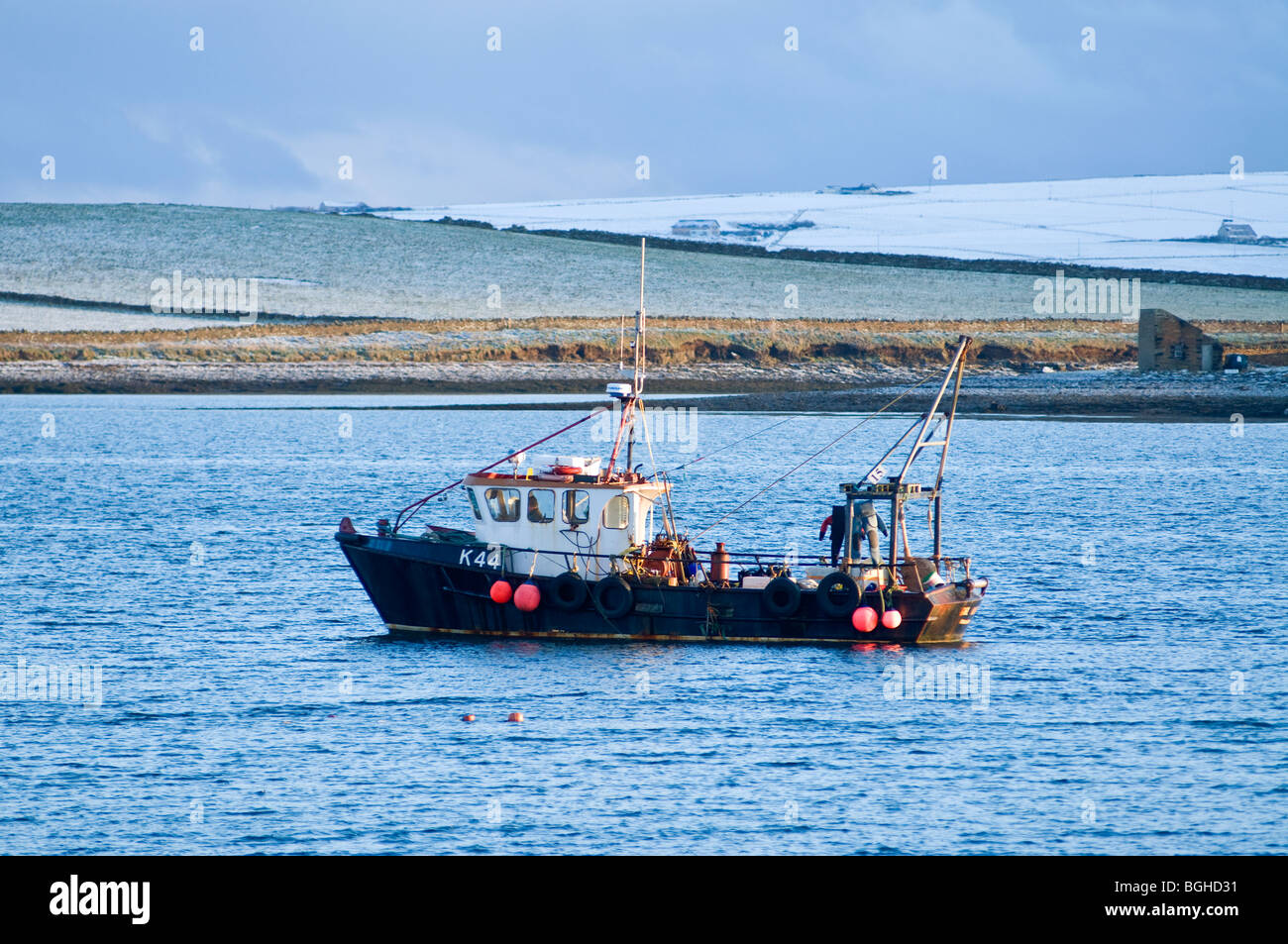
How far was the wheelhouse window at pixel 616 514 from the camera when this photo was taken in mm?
31219

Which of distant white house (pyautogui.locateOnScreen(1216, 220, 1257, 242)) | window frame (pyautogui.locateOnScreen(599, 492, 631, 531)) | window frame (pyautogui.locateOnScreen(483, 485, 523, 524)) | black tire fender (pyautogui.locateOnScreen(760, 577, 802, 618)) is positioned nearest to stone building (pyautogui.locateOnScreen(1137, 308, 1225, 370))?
distant white house (pyautogui.locateOnScreen(1216, 220, 1257, 242))

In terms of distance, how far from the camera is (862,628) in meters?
30.3

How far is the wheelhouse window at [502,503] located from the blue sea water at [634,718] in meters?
2.57

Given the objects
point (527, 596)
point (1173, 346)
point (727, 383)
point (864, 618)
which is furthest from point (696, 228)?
point (864, 618)

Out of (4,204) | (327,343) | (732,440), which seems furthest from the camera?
(4,204)

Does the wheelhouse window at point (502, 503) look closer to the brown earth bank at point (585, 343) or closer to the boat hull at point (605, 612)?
the boat hull at point (605, 612)

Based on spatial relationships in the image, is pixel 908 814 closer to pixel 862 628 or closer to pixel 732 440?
pixel 862 628

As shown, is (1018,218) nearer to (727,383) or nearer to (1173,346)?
(1173,346)

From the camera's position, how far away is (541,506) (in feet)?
103

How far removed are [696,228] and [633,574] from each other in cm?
14219
